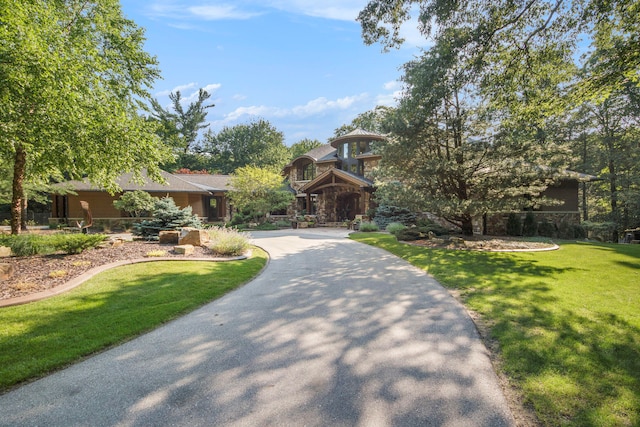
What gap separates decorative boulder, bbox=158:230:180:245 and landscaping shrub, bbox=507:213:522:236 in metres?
16.5

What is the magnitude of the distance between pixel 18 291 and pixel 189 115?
41614 millimetres

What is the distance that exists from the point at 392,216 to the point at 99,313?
58.5 ft

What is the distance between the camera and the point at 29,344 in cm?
367

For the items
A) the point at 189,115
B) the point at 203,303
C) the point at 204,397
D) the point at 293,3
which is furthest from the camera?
the point at 189,115

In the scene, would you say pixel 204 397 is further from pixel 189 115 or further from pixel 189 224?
pixel 189 115

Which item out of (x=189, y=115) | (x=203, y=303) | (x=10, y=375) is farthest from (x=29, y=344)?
(x=189, y=115)

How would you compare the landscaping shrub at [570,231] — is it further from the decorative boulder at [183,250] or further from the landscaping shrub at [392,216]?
the decorative boulder at [183,250]

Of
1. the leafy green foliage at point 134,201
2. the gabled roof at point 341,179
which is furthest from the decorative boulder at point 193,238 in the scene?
the gabled roof at point 341,179

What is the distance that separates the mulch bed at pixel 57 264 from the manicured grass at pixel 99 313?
706 mm

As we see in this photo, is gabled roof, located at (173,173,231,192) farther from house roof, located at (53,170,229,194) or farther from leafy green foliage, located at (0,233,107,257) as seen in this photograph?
leafy green foliage, located at (0,233,107,257)

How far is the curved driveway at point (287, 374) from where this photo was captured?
2502 mm

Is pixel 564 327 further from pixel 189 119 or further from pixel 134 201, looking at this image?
pixel 189 119

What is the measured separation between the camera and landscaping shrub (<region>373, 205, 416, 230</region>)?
2012 centimetres

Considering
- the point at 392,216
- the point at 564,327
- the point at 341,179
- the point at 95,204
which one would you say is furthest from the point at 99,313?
the point at 95,204
